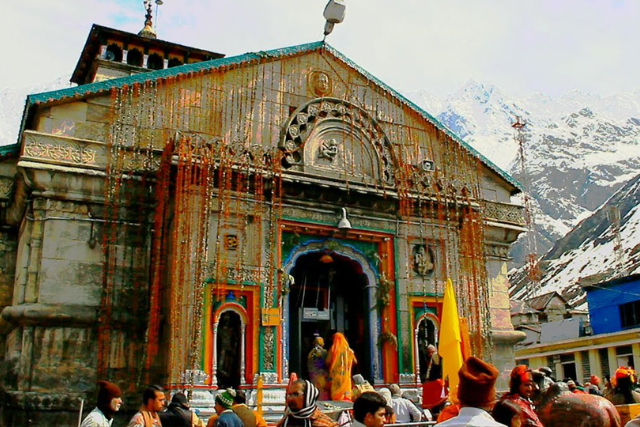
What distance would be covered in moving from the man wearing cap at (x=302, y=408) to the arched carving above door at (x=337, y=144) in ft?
36.5

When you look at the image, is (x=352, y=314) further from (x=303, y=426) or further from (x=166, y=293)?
(x=303, y=426)

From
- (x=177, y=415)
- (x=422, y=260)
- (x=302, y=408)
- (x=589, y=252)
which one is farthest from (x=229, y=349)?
(x=589, y=252)

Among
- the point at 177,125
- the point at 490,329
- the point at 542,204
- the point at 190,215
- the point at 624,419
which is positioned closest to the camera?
the point at 624,419

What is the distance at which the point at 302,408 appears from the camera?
6.08m

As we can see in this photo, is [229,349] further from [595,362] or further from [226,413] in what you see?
[595,362]

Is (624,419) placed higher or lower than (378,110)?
lower

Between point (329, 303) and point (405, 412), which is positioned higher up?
point (329, 303)

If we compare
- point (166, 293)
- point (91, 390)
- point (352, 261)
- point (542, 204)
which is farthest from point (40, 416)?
point (542, 204)

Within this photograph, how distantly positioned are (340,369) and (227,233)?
3.90 m

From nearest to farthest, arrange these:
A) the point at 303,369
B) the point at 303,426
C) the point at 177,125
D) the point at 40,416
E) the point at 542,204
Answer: the point at 303,426, the point at 40,416, the point at 177,125, the point at 303,369, the point at 542,204

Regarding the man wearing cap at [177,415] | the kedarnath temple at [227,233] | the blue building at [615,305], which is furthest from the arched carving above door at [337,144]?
the blue building at [615,305]

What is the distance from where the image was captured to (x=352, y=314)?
18391mm

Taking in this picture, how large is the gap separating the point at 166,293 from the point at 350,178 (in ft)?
18.1

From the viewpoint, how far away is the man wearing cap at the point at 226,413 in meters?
7.21
